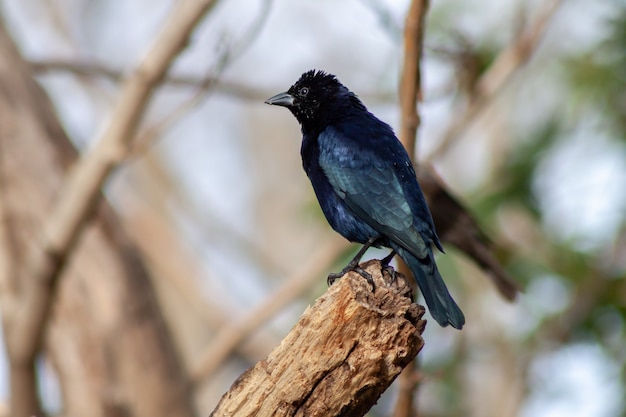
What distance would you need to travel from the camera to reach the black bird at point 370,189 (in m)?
4.46

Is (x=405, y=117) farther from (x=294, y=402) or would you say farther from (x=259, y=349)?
(x=259, y=349)

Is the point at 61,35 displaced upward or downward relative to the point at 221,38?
upward

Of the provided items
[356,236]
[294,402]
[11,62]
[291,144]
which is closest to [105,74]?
[11,62]

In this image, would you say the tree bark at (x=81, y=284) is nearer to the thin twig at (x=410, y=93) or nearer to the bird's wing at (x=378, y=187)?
the thin twig at (x=410, y=93)

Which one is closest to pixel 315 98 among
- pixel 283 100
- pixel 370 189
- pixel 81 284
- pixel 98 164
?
pixel 283 100

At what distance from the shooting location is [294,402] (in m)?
3.62

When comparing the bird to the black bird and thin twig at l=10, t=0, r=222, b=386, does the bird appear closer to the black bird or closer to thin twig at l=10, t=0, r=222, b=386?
the black bird

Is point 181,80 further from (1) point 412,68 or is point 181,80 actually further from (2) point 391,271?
(2) point 391,271

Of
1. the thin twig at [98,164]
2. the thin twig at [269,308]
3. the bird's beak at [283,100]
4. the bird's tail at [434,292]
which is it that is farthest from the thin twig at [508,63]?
the bird's tail at [434,292]

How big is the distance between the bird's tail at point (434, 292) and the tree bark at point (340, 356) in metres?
0.50

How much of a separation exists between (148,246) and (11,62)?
13.4 feet

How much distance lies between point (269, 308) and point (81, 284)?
1714 mm

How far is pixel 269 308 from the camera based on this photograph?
8.31 metres

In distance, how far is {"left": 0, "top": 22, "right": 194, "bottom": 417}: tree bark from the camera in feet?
24.4
